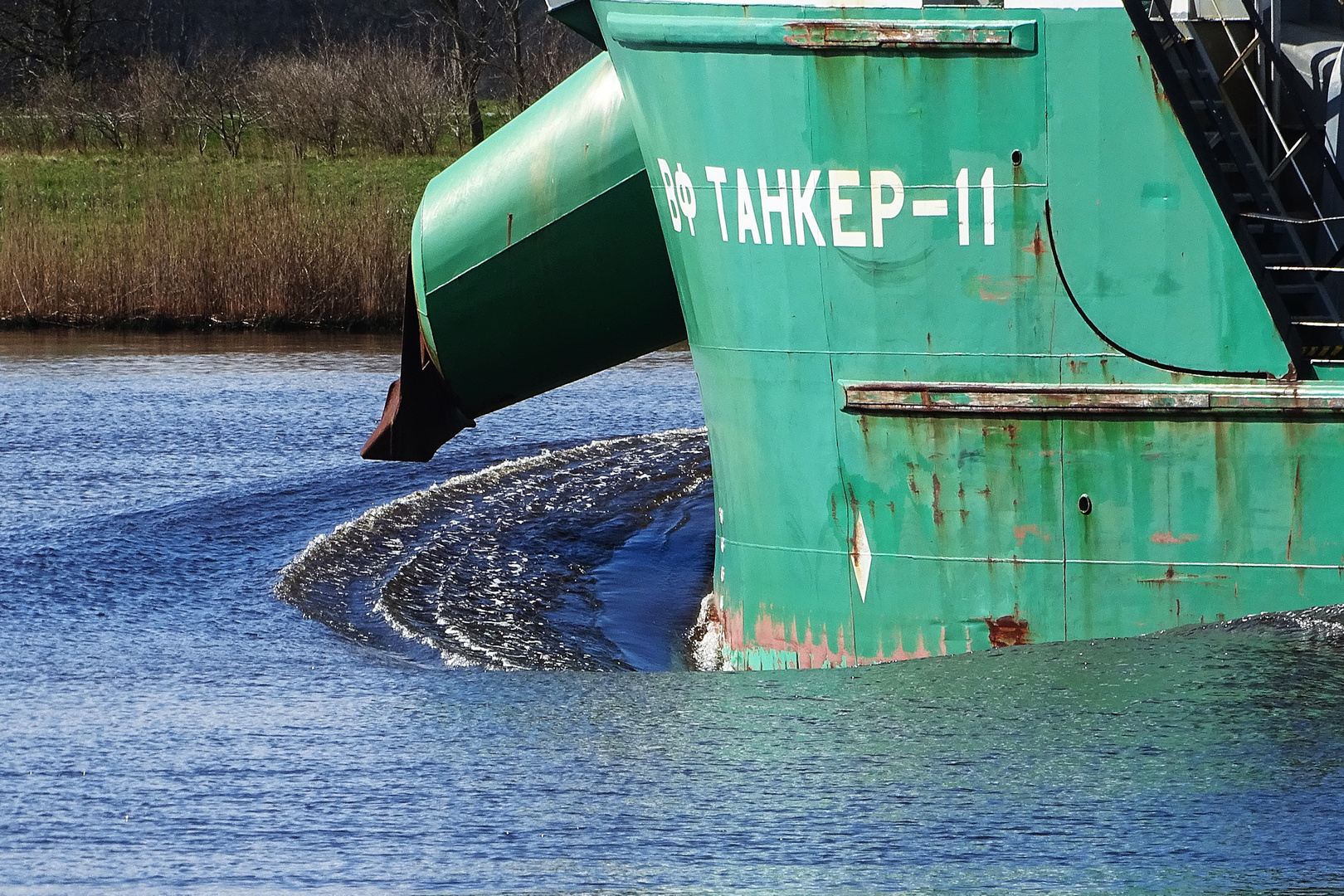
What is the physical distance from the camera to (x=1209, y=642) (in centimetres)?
599

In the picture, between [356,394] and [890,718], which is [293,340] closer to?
[356,394]

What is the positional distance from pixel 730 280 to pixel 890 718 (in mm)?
1916

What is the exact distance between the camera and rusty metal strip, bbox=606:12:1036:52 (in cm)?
591

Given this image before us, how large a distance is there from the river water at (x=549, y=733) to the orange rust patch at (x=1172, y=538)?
0.31 metres

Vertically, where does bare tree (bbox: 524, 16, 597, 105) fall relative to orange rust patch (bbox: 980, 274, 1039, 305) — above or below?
above

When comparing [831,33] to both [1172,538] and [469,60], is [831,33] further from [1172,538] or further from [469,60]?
[469,60]

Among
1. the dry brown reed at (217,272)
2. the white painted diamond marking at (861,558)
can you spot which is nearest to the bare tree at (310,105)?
the dry brown reed at (217,272)

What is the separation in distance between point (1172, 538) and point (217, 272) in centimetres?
1387

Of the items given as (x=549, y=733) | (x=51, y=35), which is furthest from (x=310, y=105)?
(x=549, y=733)

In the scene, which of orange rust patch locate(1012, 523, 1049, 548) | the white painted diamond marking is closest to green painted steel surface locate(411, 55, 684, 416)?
the white painted diamond marking

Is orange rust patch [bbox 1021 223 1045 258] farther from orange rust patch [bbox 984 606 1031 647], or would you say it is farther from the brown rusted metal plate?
orange rust patch [bbox 984 606 1031 647]

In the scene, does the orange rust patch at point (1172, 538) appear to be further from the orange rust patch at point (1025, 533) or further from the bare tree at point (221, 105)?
the bare tree at point (221, 105)

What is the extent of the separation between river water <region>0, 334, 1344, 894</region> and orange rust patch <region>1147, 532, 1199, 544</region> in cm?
31

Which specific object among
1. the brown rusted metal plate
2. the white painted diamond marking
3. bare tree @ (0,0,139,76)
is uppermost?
bare tree @ (0,0,139,76)
